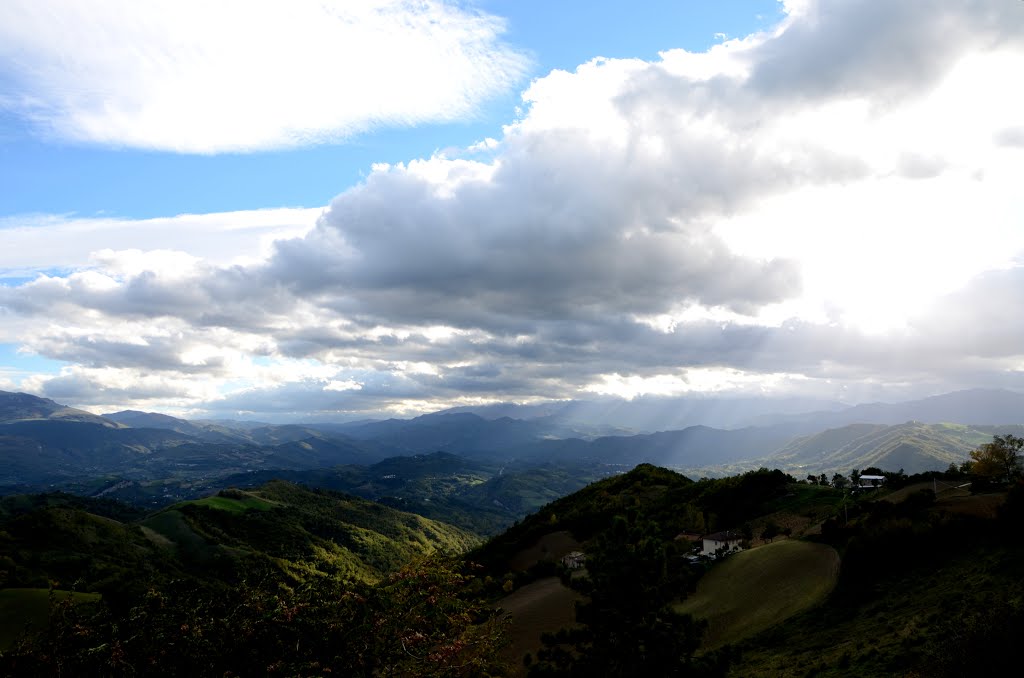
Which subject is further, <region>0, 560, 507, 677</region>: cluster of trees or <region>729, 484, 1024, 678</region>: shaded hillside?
<region>729, 484, 1024, 678</region>: shaded hillside

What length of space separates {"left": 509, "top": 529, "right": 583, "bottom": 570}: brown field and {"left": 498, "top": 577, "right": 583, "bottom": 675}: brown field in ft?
52.4

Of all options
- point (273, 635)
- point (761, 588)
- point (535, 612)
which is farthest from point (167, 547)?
point (273, 635)

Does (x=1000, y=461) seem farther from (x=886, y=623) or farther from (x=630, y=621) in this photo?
(x=630, y=621)

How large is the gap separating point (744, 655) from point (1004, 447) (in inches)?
2035

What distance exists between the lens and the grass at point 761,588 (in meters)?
37.8

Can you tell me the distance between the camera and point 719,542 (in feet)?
201

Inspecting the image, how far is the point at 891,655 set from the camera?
25172 mm

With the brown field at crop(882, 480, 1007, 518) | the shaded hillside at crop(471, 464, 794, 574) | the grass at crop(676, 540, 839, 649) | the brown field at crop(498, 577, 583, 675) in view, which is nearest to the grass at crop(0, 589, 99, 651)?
the brown field at crop(498, 577, 583, 675)

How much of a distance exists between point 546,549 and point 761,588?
136 feet

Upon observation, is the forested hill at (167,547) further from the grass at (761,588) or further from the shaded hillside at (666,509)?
the grass at (761,588)

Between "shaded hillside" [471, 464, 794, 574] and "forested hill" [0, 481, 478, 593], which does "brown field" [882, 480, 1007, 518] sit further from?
"forested hill" [0, 481, 478, 593]

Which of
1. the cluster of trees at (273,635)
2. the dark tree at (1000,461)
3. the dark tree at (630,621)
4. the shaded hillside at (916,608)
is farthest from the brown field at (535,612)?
the dark tree at (1000,461)

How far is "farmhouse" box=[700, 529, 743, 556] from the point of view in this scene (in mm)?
59969

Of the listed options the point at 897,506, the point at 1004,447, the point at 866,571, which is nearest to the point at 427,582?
the point at 866,571
